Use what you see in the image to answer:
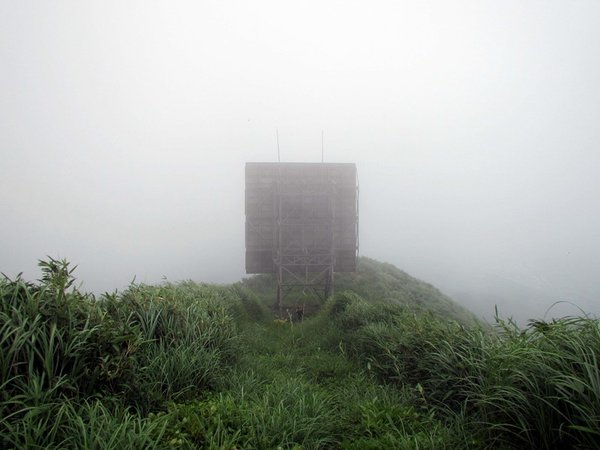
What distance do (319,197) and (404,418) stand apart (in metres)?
14.8

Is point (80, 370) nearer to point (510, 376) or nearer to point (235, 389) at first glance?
point (235, 389)

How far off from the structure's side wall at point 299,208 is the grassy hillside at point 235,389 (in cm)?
1244

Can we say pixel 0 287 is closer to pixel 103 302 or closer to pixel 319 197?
pixel 103 302

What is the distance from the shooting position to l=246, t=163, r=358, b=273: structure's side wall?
17.5 metres

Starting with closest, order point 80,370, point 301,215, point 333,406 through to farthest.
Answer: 1. point 80,370
2. point 333,406
3. point 301,215

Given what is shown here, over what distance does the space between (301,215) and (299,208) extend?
46 cm

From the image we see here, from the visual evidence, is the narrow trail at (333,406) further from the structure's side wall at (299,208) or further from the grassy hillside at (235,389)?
the structure's side wall at (299,208)

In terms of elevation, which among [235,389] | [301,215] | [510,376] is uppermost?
[301,215]

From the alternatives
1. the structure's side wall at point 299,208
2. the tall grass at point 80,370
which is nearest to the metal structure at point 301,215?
the structure's side wall at point 299,208

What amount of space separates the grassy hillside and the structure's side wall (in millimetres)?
12441

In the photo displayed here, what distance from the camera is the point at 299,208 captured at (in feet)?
57.6

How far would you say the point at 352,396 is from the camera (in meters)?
4.39

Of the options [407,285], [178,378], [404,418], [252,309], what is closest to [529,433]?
[404,418]

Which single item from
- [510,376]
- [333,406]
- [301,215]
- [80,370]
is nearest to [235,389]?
[333,406]
